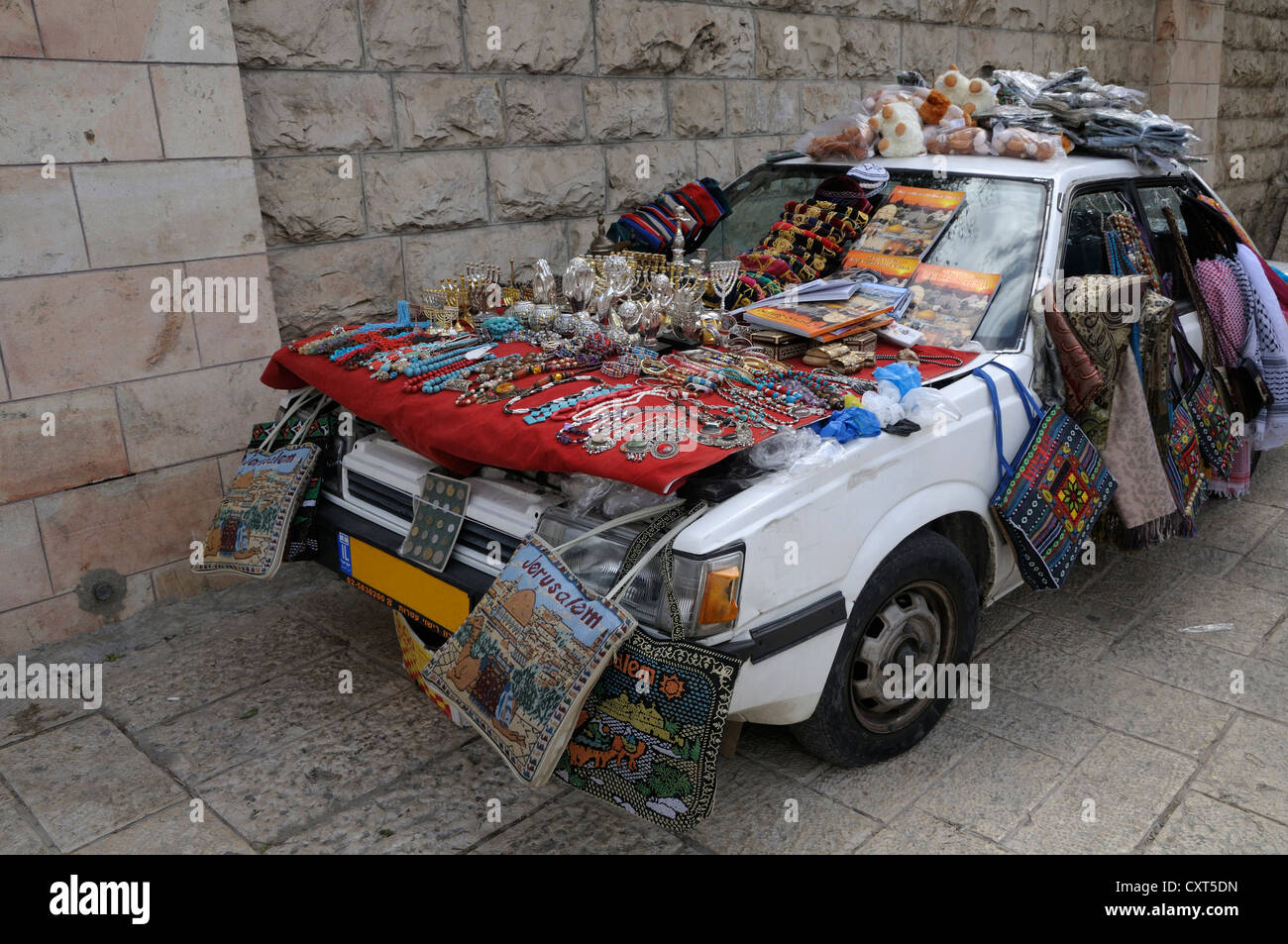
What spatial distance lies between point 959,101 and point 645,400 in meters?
2.91

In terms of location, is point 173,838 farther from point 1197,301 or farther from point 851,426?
point 1197,301

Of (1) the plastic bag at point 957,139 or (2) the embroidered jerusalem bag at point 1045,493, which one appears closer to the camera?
(2) the embroidered jerusalem bag at point 1045,493

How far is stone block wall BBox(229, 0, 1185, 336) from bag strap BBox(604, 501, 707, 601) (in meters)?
3.01

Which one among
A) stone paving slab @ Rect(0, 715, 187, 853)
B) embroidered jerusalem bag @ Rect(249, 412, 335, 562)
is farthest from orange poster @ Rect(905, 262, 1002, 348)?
stone paving slab @ Rect(0, 715, 187, 853)

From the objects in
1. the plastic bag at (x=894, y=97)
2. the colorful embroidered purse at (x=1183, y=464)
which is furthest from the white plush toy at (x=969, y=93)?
the colorful embroidered purse at (x=1183, y=464)

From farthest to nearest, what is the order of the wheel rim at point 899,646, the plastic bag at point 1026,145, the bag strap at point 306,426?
the plastic bag at point 1026,145 < the bag strap at point 306,426 < the wheel rim at point 899,646

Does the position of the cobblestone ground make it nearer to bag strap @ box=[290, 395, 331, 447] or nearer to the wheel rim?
the wheel rim

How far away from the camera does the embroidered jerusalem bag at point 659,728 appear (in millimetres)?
2359

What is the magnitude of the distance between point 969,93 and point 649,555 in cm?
351

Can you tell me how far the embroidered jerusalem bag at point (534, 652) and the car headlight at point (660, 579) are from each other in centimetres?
5

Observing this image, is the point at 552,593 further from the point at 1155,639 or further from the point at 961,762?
the point at 1155,639

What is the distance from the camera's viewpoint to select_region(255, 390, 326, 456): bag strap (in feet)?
12.3

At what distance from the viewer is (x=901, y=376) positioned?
3135mm

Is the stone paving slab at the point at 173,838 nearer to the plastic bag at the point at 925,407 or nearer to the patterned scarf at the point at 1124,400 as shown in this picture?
the plastic bag at the point at 925,407
